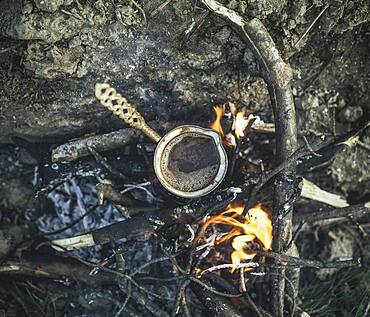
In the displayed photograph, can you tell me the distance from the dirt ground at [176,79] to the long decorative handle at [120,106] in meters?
0.15

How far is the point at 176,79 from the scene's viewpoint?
2.45 metres

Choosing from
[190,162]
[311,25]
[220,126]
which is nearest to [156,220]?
[190,162]

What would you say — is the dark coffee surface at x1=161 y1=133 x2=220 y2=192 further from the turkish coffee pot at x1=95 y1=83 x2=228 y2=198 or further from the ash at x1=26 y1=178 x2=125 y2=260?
the ash at x1=26 y1=178 x2=125 y2=260

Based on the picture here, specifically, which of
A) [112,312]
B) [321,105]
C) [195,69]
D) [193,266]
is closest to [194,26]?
[195,69]

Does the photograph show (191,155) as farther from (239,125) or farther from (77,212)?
(77,212)

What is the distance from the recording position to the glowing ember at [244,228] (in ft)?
7.91

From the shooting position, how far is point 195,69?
242 cm

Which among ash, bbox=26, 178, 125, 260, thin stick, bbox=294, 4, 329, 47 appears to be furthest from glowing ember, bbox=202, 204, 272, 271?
thin stick, bbox=294, 4, 329, 47

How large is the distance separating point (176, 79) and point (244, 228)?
772 millimetres

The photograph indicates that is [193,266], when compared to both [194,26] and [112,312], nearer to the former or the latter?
[112,312]

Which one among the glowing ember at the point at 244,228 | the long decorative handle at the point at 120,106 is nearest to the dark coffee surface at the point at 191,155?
the long decorative handle at the point at 120,106

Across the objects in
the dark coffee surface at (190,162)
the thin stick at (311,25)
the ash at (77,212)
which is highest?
the thin stick at (311,25)

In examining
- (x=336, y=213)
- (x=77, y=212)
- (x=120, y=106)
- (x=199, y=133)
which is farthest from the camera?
(x=77, y=212)

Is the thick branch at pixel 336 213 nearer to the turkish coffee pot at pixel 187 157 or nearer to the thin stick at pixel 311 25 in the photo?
the turkish coffee pot at pixel 187 157
